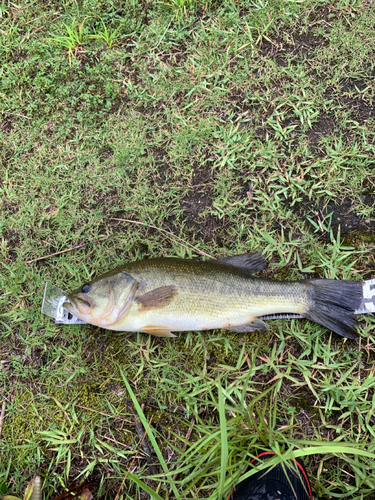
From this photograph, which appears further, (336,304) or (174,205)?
(174,205)

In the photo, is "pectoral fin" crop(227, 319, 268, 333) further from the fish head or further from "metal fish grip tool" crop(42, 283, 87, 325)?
"metal fish grip tool" crop(42, 283, 87, 325)

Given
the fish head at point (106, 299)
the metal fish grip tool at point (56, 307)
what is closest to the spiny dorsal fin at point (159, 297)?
the fish head at point (106, 299)

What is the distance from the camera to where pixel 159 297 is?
9.86 feet

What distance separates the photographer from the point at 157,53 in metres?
3.91

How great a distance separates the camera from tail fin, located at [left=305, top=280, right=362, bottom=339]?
304 cm

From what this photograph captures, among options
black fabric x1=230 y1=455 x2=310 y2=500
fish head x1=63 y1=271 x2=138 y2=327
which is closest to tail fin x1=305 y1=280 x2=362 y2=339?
black fabric x1=230 y1=455 x2=310 y2=500

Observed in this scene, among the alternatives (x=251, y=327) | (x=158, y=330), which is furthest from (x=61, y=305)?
(x=251, y=327)

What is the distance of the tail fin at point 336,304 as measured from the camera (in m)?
3.04

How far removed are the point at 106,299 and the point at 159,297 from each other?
0.50 metres

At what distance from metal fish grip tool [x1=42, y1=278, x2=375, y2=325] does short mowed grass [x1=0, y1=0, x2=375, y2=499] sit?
121 mm

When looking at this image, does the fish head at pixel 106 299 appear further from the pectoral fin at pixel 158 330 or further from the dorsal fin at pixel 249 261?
the dorsal fin at pixel 249 261

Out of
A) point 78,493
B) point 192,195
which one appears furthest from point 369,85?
point 78,493

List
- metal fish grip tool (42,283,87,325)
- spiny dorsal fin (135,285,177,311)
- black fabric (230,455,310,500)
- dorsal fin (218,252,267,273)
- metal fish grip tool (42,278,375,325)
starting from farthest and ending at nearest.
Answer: metal fish grip tool (42,283,87,325) → dorsal fin (218,252,267,273) → metal fish grip tool (42,278,375,325) → spiny dorsal fin (135,285,177,311) → black fabric (230,455,310,500)

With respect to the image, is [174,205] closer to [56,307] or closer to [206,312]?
[206,312]
